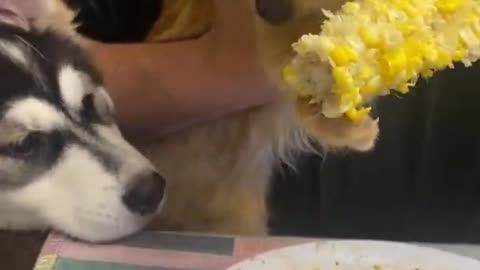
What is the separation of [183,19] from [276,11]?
0.92 ft

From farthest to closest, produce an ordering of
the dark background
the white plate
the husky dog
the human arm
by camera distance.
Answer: the dark background → the human arm → the husky dog → the white plate

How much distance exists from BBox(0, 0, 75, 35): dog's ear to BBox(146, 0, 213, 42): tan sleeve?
13cm

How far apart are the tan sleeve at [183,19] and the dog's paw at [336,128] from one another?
38 centimetres

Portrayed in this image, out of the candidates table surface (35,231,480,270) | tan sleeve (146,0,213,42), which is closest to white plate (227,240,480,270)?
table surface (35,231,480,270)

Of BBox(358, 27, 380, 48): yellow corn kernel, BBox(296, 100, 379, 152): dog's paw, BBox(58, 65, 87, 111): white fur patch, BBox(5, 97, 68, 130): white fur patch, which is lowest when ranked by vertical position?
BBox(296, 100, 379, 152): dog's paw

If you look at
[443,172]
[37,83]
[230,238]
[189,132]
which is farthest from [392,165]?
[37,83]

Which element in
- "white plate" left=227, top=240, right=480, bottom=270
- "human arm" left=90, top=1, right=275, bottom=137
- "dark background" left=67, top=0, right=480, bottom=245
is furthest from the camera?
"dark background" left=67, top=0, right=480, bottom=245

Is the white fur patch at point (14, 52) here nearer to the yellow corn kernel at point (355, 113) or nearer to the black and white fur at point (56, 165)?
the black and white fur at point (56, 165)

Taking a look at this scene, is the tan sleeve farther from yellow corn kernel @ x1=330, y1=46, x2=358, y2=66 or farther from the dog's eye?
yellow corn kernel @ x1=330, y1=46, x2=358, y2=66

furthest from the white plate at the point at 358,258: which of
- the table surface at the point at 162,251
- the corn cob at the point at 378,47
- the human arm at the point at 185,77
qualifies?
the human arm at the point at 185,77

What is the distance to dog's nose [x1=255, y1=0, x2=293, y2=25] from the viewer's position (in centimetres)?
84

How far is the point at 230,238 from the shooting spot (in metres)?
0.87

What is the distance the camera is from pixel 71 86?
977 millimetres

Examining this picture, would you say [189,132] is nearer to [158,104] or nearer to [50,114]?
[158,104]
